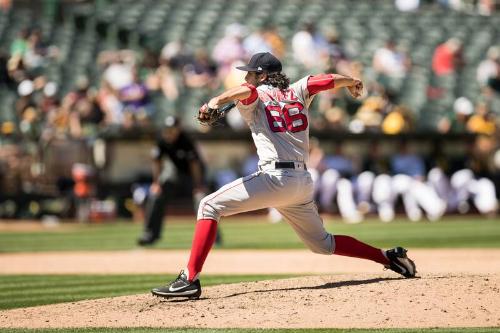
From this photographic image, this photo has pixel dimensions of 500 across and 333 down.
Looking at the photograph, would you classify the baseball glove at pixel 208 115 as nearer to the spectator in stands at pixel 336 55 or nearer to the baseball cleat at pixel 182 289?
the baseball cleat at pixel 182 289

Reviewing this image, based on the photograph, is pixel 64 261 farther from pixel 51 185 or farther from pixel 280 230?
pixel 51 185

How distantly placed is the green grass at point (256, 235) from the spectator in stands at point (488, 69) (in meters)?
3.88

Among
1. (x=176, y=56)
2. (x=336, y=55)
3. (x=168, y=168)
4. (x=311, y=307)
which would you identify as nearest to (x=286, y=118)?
(x=311, y=307)

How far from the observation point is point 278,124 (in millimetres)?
7082

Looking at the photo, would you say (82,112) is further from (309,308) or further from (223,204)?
(309,308)

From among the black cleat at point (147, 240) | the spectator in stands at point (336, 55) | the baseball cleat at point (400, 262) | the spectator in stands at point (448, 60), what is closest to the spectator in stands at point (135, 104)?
the spectator in stands at point (336, 55)

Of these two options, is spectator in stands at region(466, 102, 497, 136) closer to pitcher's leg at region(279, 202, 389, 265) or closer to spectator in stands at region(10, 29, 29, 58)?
spectator in stands at region(10, 29, 29, 58)

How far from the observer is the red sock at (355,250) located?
7531 millimetres

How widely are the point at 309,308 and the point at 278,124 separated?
4.14 feet

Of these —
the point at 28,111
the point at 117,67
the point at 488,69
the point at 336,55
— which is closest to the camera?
the point at 28,111

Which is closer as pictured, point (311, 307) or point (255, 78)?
point (311, 307)

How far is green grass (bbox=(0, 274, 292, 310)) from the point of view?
823 cm

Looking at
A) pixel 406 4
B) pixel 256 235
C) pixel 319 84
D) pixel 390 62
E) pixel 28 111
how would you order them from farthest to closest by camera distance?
pixel 406 4 → pixel 390 62 → pixel 28 111 → pixel 256 235 → pixel 319 84

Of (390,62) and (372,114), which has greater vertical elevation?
(390,62)
